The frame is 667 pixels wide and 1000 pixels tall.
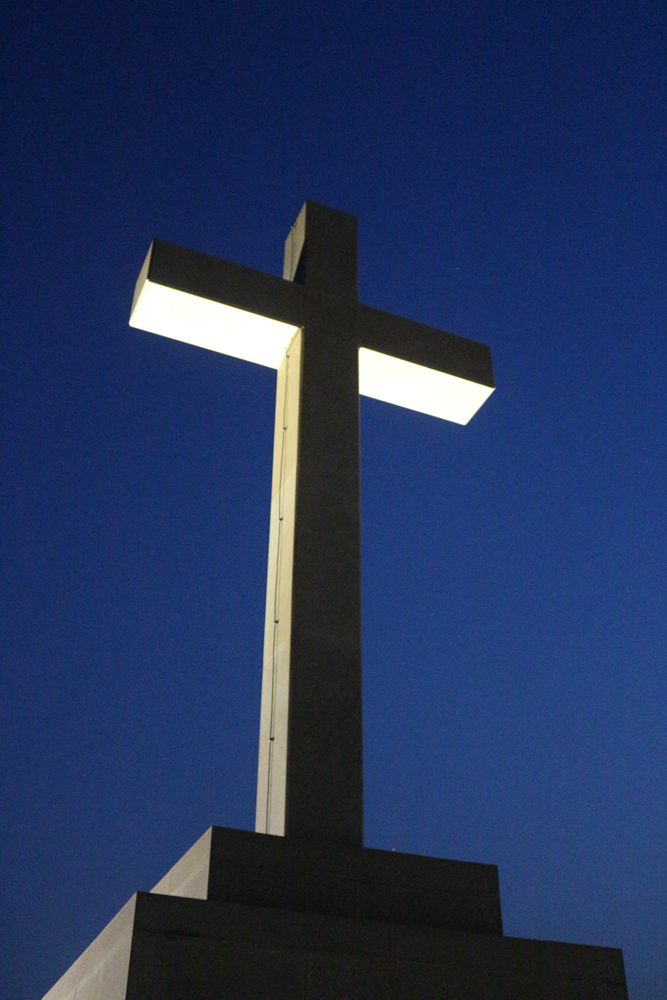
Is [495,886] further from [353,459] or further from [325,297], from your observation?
[325,297]

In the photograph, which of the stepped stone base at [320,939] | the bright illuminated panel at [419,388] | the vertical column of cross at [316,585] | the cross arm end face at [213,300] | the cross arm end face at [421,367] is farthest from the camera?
the bright illuminated panel at [419,388]

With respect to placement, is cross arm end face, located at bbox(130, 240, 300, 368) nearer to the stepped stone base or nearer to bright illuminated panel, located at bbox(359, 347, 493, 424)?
bright illuminated panel, located at bbox(359, 347, 493, 424)

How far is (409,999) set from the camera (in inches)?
181

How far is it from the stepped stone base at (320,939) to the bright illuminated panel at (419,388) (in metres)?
3.66

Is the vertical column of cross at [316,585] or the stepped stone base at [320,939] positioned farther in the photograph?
the vertical column of cross at [316,585]

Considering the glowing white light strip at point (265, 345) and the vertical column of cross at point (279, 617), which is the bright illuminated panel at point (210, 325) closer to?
the glowing white light strip at point (265, 345)

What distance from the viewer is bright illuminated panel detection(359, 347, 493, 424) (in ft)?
25.4

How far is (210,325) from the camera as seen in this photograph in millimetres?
7496

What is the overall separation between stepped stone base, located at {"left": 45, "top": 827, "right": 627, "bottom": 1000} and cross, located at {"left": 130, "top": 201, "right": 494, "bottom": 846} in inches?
14.4

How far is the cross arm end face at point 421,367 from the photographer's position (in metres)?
7.62

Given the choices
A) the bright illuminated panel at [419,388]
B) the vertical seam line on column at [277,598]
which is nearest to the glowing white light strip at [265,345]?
the bright illuminated panel at [419,388]

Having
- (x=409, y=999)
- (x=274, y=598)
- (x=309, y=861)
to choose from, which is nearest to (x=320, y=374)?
(x=274, y=598)

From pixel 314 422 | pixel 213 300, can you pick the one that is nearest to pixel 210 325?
pixel 213 300

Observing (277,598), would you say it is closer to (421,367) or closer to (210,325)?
(210,325)
